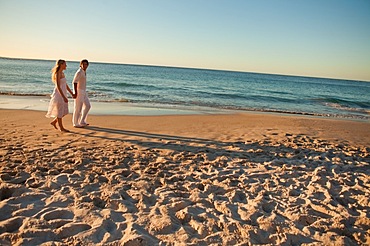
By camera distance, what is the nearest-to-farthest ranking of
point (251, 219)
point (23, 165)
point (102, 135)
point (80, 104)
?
point (251, 219)
point (23, 165)
point (102, 135)
point (80, 104)

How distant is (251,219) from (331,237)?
0.82 meters

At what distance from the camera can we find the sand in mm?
2635

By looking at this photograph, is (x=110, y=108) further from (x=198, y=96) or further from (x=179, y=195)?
(x=198, y=96)

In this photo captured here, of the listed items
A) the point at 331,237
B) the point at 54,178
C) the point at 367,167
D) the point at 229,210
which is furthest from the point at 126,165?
the point at 367,167

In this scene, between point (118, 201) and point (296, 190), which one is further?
point (296, 190)

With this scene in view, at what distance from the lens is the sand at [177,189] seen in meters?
2.63

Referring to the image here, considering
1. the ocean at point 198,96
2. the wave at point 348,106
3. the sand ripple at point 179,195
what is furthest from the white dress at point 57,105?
the wave at point 348,106

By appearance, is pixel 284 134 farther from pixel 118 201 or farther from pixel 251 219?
pixel 118 201

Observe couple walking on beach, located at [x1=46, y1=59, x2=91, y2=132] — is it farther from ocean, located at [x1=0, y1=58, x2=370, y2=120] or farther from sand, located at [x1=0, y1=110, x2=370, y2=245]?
ocean, located at [x1=0, y1=58, x2=370, y2=120]

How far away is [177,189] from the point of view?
3.66 meters

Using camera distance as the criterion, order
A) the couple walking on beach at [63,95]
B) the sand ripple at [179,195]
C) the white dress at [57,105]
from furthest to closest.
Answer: the white dress at [57,105] < the couple walking on beach at [63,95] < the sand ripple at [179,195]

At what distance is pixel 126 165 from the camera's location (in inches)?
176

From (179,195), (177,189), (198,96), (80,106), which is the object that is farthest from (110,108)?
(198,96)

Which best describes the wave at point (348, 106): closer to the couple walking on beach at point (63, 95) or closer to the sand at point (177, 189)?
the sand at point (177, 189)
